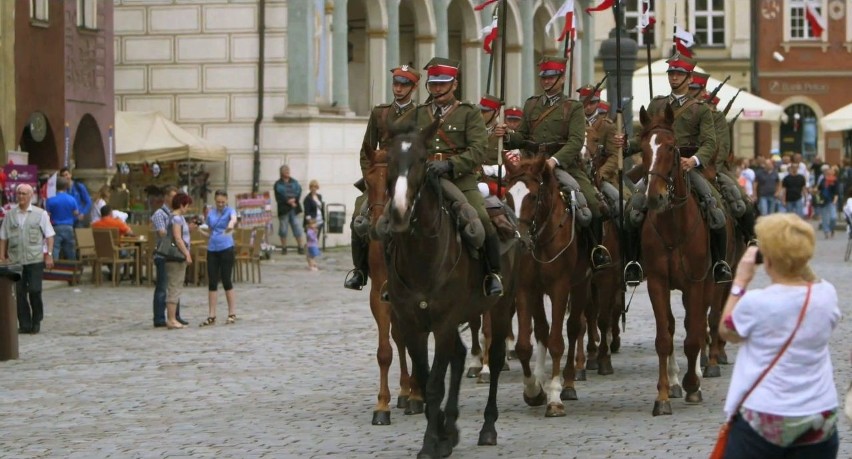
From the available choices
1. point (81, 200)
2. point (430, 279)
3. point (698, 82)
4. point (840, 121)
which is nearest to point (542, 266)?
point (430, 279)

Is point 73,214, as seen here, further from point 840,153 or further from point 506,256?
point 840,153

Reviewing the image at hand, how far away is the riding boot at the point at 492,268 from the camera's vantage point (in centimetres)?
1245

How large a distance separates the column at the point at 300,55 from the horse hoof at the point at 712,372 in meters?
25.8

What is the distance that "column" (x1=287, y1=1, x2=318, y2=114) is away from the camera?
41.3m

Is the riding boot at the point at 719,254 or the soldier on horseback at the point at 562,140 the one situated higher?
the soldier on horseback at the point at 562,140

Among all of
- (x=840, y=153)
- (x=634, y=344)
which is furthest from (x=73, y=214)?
(x=840, y=153)

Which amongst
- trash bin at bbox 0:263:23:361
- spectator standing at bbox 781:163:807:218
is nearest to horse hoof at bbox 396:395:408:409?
trash bin at bbox 0:263:23:361

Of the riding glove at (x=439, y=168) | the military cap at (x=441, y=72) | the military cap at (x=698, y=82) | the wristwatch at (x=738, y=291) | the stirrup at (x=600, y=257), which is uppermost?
the military cap at (x=698, y=82)

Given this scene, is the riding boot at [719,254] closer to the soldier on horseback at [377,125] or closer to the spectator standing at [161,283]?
the soldier on horseback at [377,125]

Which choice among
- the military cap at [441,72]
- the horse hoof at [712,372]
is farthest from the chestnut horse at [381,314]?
the horse hoof at [712,372]

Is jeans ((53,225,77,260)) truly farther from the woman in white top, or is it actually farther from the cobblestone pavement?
the woman in white top

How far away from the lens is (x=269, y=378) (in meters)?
16.9

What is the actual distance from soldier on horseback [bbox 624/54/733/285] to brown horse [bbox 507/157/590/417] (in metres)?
0.69

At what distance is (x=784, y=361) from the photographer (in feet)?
24.2
